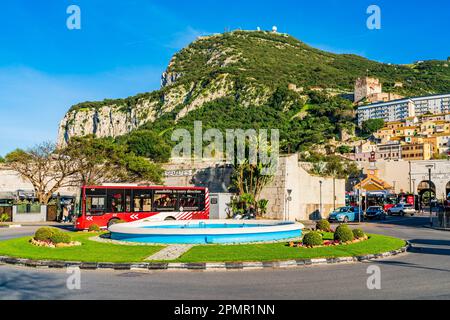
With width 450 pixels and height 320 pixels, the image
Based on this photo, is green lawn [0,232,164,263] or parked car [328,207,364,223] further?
parked car [328,207,364,223]

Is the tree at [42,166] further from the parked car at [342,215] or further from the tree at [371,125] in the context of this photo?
the tree at [371,125]

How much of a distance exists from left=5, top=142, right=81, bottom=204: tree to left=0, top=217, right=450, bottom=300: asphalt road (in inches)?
1336

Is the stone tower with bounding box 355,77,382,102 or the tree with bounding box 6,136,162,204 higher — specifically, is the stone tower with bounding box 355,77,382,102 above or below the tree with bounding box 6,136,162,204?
above

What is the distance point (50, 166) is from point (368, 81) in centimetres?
17676

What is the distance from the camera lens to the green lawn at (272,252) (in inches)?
599

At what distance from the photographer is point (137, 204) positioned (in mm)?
30391

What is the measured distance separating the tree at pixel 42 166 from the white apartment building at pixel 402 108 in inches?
6064

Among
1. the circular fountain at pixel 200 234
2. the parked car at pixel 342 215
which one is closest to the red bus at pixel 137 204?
the circular fountain at pixel 200 234

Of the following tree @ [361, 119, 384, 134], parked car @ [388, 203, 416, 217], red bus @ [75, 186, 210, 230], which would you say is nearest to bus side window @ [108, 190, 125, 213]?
red bus @ [75, 186, 210, 230]

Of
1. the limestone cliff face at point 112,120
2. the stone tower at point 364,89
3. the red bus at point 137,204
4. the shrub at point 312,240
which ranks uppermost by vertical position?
the stone tower at point 364,89

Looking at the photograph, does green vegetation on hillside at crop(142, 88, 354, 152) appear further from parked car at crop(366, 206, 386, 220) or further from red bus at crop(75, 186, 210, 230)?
red bus at crop(75, 186, 210, 230)

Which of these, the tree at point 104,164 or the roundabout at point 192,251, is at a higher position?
the tree at point 104,164

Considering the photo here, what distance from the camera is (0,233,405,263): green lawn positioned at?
49.7 feet
